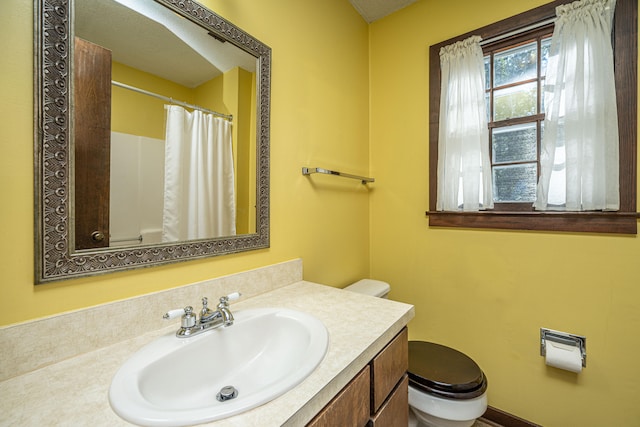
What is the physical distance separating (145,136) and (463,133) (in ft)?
5.05

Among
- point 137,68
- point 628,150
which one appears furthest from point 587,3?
point 137,68

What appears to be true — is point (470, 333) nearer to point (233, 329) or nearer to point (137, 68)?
point (233, 329)

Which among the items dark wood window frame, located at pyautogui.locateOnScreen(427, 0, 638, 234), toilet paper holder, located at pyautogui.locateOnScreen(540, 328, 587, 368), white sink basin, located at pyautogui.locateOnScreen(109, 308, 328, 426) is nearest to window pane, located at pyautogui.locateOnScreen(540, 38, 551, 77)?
dark wood window frame, located at pyautogui.locateOnScreen(427, 0, 638, 234)

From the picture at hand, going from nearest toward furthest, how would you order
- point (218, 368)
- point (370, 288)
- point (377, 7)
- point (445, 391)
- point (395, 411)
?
point (218, 368), point (395, 411), point (445, 391), point (370, 288), point (377, 7)

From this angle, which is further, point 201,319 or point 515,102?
point 515,102

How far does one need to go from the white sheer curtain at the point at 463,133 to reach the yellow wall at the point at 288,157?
0.53 metres

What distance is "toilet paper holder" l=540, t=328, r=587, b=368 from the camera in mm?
1242

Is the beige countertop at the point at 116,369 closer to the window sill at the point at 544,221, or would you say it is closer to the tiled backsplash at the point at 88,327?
the tiled backsplash at the point at 88,327

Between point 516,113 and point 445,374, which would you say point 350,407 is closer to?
point 445,374

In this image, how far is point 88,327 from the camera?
2.17 feet

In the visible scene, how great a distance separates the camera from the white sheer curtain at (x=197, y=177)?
0.85 metres

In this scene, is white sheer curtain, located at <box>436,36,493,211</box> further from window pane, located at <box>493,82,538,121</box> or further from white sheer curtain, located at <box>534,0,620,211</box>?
white sheer curtain, located at <box>534,0,620,211</box>

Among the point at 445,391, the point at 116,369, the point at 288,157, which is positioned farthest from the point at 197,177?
the point at 445,391

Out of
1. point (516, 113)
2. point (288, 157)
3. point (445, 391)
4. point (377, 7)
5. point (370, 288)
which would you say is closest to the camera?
point (445, 391)
